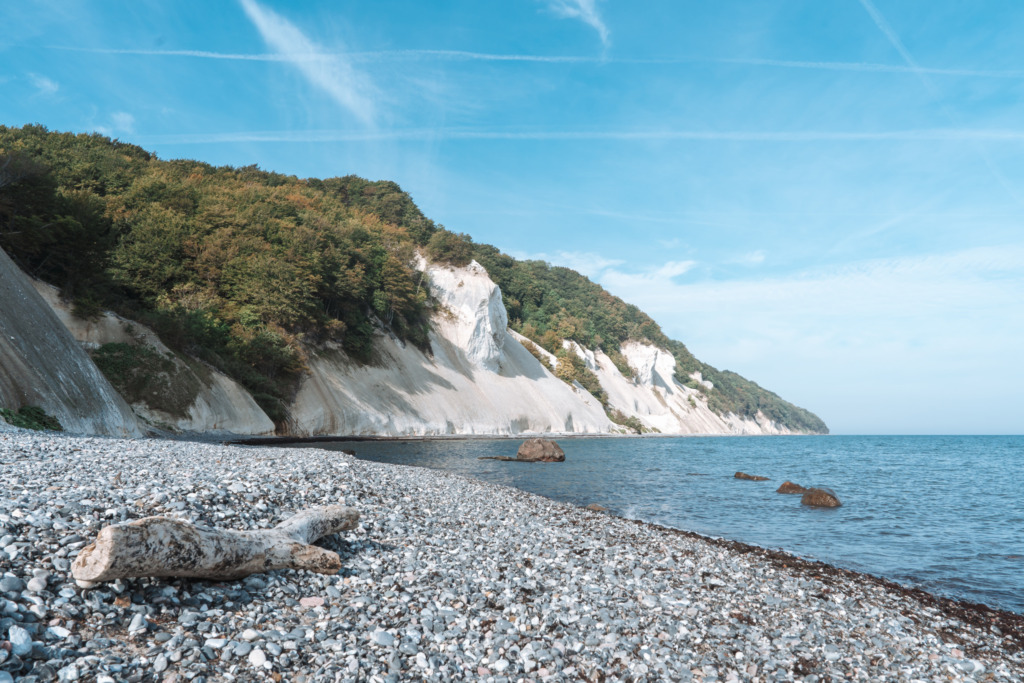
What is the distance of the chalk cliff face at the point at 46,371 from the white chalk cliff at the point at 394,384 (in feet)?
0.18

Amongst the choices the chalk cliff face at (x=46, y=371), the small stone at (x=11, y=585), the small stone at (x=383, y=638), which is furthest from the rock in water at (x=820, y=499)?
the chalk cliff face at (x=46, y=371)

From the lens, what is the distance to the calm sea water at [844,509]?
1273 centimetres

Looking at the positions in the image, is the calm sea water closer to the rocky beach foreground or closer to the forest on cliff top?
the rocky beach foreground

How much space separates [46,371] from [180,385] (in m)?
12.9

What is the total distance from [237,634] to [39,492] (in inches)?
153

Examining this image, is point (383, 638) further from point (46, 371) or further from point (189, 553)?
point (46, 371)

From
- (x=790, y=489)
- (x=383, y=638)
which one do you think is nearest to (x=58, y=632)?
(x=383, y=638)

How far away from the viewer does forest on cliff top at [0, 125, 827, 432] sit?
32.4 m

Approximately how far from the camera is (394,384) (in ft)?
173

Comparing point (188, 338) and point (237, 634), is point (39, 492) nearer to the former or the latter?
point (237, 634)

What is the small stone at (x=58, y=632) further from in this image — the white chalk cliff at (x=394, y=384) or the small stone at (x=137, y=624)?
the white chalk cliff at (x=394, y=384)

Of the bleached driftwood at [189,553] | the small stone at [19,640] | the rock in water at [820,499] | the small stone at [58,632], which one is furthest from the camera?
the rock in water at [820,499]

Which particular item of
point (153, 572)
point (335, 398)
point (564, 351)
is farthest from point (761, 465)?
point (564, 351)

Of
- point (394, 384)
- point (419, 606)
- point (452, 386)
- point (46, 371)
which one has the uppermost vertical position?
point (452, 386)
